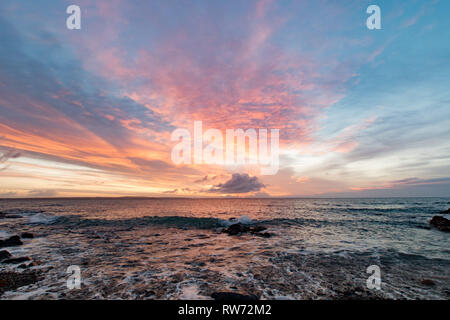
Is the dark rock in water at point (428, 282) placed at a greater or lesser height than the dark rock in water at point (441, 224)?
greater

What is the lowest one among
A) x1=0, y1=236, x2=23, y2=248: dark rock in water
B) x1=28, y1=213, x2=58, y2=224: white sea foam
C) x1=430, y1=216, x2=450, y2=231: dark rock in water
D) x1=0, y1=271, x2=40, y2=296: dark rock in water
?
x1=28, y1=213, x2=58, y2=224: white sea foam

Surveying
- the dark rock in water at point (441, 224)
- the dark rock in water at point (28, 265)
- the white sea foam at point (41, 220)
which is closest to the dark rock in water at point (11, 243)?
the dark rock in water at point (28, 265)

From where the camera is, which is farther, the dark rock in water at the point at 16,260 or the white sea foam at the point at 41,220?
the white sea foam at the point at 41,220

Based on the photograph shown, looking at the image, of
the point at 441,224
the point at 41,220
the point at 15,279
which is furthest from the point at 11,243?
the point at 441,224

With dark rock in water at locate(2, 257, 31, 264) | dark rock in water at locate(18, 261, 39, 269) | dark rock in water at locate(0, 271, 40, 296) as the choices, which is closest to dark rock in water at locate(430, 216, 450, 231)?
dark rock in water at locate(0, 271, 40, 296)

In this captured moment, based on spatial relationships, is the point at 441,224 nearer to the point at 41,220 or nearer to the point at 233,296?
the point at 233,296

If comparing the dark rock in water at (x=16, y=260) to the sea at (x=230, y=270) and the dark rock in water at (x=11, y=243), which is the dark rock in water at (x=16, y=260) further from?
the dark rock in water at (x=11, y=243)

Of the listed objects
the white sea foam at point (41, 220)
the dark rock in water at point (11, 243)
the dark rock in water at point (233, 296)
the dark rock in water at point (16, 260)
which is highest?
the dark rock in water at point (233, 296)

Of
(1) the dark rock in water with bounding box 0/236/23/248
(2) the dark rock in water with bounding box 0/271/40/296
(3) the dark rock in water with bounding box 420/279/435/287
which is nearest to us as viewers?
(2) the dark rock in water with bounding box 0/271/40/296

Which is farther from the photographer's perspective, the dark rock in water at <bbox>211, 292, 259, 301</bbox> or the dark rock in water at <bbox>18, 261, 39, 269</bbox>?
the dark rock in water at <bbox>18, 261, 39, 269</bbox>

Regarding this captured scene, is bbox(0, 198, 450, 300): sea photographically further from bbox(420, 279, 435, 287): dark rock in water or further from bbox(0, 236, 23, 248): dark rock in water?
bbox(0, 236, 23, 248): dark rock in water

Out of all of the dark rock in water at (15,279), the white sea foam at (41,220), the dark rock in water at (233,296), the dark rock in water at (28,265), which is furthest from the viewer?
the white sea foam at (41,220)
